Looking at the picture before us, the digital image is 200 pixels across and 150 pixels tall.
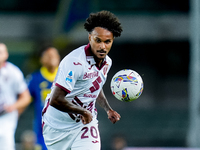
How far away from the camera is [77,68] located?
153 inches

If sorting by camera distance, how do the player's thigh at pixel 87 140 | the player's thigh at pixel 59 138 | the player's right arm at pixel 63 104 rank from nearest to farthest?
the player's right arm at pixel 63 104 → the player's thigh at pixel 87 140 → the player's thigh at pixel 59 138

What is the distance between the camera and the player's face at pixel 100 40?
3.98 metres

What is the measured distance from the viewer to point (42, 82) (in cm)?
652

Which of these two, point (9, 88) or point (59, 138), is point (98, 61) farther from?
point (9, 88)

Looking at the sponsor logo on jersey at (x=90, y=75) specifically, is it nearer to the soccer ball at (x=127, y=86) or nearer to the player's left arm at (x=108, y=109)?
the soccer ball at (x=127, y=86)

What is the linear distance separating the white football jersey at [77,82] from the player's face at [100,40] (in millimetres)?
106

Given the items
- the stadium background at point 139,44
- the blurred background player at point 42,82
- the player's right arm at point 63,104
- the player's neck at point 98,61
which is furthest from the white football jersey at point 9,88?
the stadium background at point 139,44

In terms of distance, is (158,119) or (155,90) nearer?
(158,119)

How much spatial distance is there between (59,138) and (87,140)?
0.32 m

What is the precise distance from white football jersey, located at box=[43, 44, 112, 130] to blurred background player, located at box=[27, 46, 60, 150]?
214 cm

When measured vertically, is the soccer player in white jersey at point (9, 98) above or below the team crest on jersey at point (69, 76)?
below

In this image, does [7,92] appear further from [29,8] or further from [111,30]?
[29,8]

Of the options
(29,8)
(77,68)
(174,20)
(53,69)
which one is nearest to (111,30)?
(77,68)

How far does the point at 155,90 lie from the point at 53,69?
508 inches
